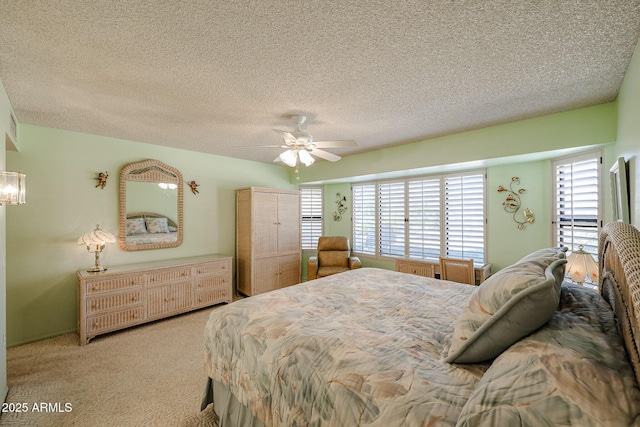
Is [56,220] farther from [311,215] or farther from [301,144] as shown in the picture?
[311,215]

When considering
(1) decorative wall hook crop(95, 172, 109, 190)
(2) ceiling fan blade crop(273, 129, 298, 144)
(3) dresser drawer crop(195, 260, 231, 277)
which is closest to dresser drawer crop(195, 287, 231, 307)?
(3) dresser drawer crop(195, 260, 231, 277)

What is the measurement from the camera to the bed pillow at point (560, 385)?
689 mm

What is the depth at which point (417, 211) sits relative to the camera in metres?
4.50

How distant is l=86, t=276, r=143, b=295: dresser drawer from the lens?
3.04 metres

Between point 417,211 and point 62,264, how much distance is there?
16.1ft

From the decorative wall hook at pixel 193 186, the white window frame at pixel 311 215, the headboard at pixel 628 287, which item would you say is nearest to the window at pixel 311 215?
the white window frame at pixel 311 215

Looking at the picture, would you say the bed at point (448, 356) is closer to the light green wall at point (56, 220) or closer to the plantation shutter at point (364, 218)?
the light green wall at point (56, 220)

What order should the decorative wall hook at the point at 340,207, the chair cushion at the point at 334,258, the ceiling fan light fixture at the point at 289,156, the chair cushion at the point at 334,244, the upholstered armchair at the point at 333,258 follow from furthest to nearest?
the decorative wall hook at the point at 340,207 → the chair cushion at the point at 334,244 → the chair cushion at the point at 334,258 → the upholstered armchair at the point at 333,258 → the ceiling fan light fixture at the point at 289,156

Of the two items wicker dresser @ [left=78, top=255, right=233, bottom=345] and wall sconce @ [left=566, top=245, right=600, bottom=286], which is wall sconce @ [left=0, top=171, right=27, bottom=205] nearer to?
wicker dresser @ [left=78, top=255, right=233, bottom=345]

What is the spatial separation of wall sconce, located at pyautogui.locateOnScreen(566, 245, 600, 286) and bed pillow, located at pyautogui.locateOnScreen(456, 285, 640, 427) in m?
1.56

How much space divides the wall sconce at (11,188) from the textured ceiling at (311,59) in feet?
2.49

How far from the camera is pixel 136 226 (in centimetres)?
379

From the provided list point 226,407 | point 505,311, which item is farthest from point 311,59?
point 226,407

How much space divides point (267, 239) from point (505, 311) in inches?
155
